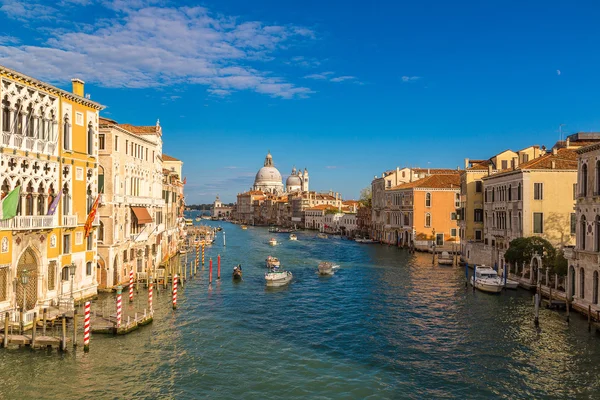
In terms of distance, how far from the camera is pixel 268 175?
625ft

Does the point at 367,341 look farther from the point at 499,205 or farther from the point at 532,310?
the point at 499,205

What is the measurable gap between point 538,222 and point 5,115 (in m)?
27.3

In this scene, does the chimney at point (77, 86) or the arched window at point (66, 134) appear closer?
the arched window at point (66, 134)

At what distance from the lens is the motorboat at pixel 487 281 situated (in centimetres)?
2688

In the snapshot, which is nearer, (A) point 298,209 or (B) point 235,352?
(B) point 235,352

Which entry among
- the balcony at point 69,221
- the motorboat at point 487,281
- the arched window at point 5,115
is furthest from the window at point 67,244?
the motorboat at point 487,281

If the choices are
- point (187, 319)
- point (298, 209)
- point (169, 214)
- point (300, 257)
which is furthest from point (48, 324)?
point (298, 209)

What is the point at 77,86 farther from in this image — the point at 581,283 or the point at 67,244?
the point at 581,283

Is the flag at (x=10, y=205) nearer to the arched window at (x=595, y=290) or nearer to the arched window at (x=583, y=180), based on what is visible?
the arched window at (x=595, y=290)

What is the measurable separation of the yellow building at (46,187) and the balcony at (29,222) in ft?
0.11

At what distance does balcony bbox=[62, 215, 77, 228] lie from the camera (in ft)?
67.5

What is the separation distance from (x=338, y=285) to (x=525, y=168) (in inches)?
520

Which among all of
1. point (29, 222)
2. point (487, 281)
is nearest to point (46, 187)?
point (29, 222)

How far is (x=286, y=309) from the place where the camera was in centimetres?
2427
